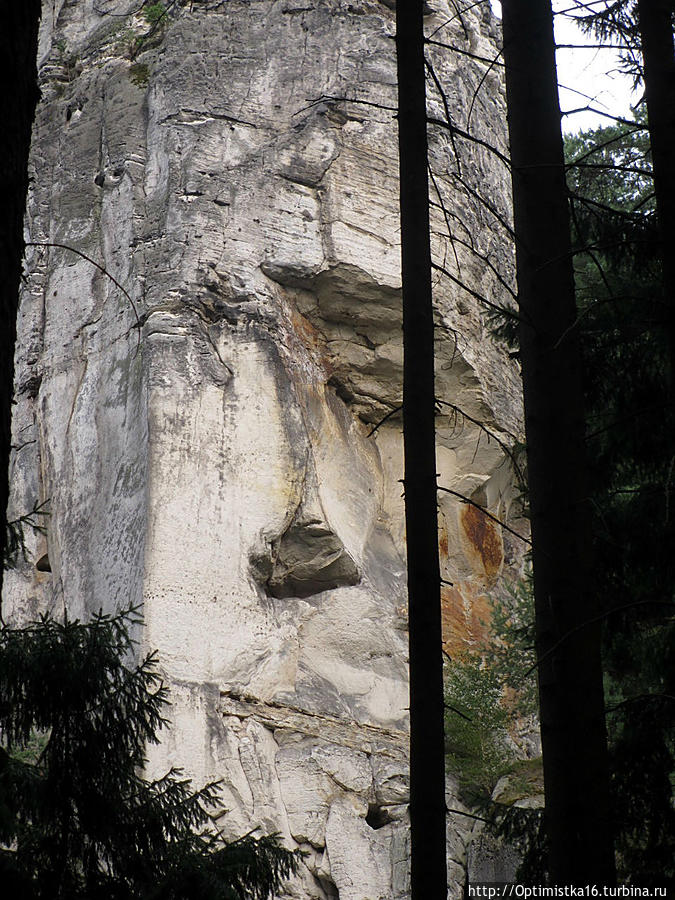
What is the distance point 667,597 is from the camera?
7469 millimetres

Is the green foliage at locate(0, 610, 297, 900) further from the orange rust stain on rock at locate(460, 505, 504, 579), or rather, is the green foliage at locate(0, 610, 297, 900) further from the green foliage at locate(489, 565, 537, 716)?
the orange rust stain on rock at locate(460, 505, 504, 579)

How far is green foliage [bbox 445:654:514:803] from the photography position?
1733cm

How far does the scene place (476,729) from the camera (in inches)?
714

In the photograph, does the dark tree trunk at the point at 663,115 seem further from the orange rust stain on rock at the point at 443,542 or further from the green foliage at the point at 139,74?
the green foliage at the point at 139,74

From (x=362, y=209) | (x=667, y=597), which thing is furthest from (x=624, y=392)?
(x=362, y=209)

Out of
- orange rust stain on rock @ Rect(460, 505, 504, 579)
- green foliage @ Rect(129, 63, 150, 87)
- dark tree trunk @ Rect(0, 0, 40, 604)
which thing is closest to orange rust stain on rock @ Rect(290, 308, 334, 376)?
orange rust stain on rock @ Rect(460, 505, 504, 579)

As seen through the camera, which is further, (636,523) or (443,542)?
(443,542)

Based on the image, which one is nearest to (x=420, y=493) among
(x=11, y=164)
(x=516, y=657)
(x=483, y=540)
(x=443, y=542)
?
(x=11, y=164)

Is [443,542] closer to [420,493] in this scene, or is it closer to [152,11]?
[152,11]

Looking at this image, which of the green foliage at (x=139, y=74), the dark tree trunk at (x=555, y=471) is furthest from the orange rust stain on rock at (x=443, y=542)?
the dark tree trunk at (x=555, y=471)

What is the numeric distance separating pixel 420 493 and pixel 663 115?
2.72 meters

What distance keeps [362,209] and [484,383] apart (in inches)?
164

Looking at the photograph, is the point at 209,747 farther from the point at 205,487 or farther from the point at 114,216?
the point at 114,216

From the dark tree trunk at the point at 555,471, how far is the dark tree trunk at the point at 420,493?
70 cm
